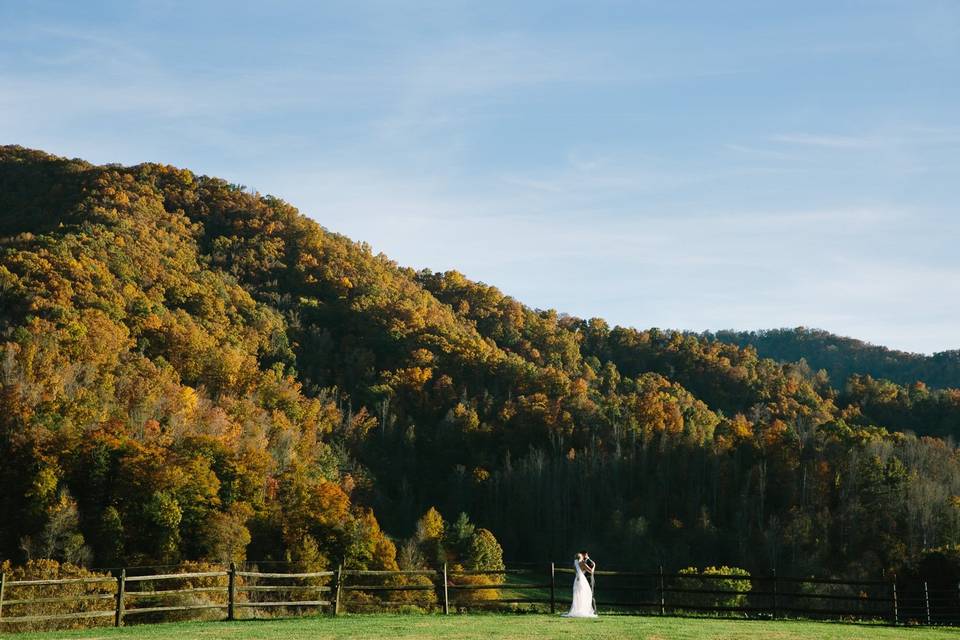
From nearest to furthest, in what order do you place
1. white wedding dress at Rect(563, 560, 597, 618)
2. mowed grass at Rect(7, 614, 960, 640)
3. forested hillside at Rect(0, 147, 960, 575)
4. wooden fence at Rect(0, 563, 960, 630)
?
mowed grass at Rect(7, 614, 960, 640) → wooden fence at Rect(0, 563, 960, 630) → white wedding dress at Rect(563, 560, 597, 618) → forested hillside at Rect(0, 147, 960, 575)

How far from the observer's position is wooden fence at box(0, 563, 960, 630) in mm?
26344

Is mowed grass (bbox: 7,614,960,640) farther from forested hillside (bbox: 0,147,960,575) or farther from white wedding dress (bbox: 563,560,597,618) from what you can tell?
forested hillside (bbox: 0,147,960,575)

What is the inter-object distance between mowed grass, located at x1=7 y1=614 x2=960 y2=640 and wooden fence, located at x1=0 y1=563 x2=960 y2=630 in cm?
92

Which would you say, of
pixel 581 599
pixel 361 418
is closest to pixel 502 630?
pixel 581 599

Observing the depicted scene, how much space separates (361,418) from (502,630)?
346 ft

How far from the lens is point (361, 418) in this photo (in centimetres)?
12625

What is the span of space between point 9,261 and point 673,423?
73334mm

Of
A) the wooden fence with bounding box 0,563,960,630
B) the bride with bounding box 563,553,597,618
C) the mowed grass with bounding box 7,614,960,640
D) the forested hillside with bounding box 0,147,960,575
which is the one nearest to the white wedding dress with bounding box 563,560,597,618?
the bride with bounding box 563,553,597,618

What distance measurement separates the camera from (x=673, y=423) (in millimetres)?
118688

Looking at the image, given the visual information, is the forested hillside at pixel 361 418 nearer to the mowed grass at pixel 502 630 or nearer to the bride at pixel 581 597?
the mowed grass at pixel 502 630

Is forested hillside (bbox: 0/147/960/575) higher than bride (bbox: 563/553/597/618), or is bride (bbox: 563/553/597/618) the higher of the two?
forested hillside (bbox: 0/147/960/575)

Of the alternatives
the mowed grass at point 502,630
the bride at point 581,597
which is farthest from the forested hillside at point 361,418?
the bride at point 581,597

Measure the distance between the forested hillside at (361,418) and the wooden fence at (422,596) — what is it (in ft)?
35.1

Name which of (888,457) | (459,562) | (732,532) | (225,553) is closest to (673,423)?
(732,532)
